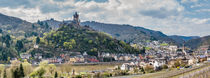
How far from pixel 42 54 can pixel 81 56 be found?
83.4 feet

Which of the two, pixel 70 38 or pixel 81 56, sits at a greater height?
pixel 70 38

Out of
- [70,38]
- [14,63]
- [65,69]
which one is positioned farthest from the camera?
[70,38]

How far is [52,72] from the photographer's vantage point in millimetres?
73188

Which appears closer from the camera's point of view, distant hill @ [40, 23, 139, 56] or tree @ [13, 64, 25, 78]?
tree @ [13, 64, 25, 78]

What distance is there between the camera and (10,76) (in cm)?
6175

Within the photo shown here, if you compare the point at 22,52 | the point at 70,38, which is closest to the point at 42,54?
the point at 22,52

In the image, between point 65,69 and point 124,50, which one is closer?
point 65,69

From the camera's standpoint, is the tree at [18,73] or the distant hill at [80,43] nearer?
the tree at [18,73]

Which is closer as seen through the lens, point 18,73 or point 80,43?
point 18,73

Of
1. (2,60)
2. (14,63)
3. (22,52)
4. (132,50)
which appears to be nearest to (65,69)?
(14,63)

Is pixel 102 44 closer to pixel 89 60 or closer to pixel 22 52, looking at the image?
pixel 89 60

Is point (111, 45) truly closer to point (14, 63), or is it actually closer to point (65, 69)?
point (65, 69)

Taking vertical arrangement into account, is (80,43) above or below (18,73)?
above

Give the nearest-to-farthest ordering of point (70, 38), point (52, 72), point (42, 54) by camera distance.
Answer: point (52, 72), point (42, 54), point (70, 38)
